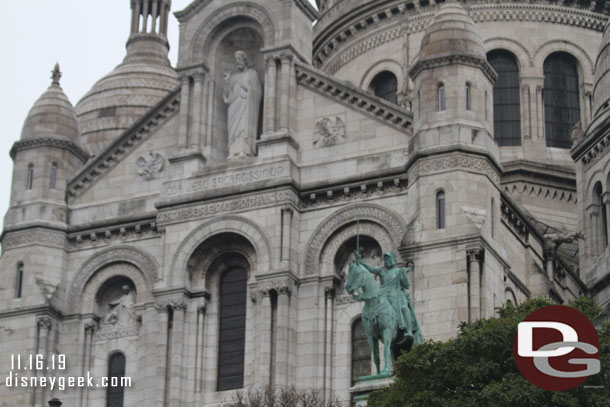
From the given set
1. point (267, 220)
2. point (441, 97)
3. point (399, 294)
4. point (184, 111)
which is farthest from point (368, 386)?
point (184, 111)

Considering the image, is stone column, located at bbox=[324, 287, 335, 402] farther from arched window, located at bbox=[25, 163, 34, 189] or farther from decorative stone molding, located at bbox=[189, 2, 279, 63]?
arched window, located at bbox=[25, 163, 34, 189]

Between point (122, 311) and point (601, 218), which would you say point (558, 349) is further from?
point (601, 218)

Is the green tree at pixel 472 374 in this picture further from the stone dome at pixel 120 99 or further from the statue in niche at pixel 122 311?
the stone dome at pixel 120 99

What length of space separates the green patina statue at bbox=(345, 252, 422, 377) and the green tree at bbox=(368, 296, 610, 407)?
258cm

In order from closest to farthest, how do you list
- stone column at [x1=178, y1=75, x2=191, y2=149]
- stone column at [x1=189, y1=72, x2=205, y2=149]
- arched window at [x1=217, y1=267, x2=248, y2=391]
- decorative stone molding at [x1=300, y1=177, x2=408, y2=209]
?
decorative stone molding at [x1=300, y1=177, x2=408, y2=209] < arched window at [x1=217, y1=267, x2=248, y2=391] < stone column at [x1=189, y1=72, x2=205, y2=149] < stone column at [x1=178, y1=75, x2=191, y2=149]

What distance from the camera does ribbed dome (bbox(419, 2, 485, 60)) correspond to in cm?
5159

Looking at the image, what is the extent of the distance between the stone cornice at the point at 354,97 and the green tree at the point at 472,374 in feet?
42.6

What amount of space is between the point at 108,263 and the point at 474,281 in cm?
1270

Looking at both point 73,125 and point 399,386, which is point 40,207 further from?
point 399,386

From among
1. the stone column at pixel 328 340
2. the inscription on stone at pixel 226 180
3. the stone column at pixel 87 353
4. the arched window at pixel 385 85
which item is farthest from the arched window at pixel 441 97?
the arched window at pixel 385 85

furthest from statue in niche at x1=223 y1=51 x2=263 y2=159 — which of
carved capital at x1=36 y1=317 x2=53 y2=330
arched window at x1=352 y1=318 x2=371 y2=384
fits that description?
carved capital at x1=36 y1=317 x2=53 y2=330

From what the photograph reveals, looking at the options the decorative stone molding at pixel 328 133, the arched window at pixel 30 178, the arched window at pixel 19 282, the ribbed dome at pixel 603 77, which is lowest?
the arched window at pixel 19 282

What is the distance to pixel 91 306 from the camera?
54.8 m

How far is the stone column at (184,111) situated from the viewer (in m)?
55.5
